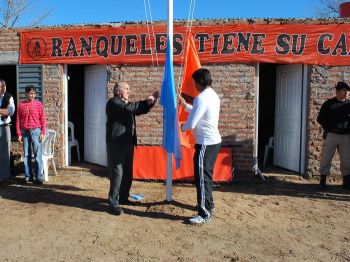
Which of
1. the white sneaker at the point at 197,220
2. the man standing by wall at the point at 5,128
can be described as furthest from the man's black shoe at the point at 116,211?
the man standing by wall at the point at 5,128

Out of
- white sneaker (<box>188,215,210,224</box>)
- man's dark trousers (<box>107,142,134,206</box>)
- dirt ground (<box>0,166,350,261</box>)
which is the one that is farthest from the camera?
man's dark trousers (<box>107,142,134,206</box>)

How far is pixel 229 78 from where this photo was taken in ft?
25.9

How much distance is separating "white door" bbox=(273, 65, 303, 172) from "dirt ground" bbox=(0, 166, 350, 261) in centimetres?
119

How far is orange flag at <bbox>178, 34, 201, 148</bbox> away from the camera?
230 inches

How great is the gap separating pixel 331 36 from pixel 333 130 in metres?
2.00

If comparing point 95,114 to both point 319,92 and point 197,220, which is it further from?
point 319,92

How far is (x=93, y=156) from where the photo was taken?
9.35m

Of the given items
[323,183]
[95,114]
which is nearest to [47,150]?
[95,114]

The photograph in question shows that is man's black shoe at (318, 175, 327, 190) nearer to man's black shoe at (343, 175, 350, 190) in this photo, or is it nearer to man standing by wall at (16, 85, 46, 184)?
man's black shoe at (343, 175, 350, 190)

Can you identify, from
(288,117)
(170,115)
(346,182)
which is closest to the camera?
(170,115)

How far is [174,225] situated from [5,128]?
4.26m

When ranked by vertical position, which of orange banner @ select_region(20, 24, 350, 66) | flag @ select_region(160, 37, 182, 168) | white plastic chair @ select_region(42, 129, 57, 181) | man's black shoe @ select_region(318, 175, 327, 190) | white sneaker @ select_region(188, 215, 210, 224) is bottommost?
white sneaker @ select_region(188, 215, 210, 224)

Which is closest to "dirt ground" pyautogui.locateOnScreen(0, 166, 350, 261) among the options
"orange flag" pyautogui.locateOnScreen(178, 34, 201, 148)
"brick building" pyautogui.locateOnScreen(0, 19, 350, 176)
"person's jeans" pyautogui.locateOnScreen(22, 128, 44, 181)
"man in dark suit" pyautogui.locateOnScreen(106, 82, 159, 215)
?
"person's jeans" pyautogui.locateOnScreen(22, 128, 44, 181)

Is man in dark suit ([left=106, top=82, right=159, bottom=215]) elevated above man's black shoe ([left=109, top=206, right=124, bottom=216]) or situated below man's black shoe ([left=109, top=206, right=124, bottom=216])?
above
